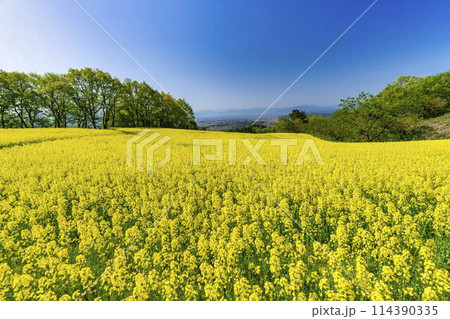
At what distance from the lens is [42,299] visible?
2.86 meters

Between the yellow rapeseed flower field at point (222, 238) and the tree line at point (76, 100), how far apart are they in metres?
36.0

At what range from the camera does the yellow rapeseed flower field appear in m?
3.04

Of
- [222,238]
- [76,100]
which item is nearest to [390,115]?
[222,238]

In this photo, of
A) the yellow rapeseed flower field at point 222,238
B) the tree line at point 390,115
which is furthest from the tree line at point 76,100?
the yellow rapeseed flower field at point 222,238

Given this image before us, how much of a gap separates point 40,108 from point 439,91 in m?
93.2

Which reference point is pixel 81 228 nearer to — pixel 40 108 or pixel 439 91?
pixel 40 108

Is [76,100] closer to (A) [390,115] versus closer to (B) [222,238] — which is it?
(B) [222,238]

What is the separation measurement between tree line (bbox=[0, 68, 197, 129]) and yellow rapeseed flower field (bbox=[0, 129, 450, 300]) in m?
36.0

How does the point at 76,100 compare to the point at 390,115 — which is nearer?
the point at 390,115

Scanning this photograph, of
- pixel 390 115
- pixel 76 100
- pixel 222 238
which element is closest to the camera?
pixel 222 238

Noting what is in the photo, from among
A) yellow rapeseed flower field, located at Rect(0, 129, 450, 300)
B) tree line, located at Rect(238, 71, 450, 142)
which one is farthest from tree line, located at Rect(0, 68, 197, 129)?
yellow rapeseed flower field, located at Rect(0, 129, 450, 300)

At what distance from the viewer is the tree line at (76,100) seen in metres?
33.9

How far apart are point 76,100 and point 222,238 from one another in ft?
148

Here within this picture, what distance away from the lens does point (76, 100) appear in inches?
1411
